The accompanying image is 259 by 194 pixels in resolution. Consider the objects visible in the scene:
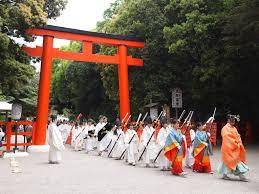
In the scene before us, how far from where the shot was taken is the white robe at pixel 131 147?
14344 mm

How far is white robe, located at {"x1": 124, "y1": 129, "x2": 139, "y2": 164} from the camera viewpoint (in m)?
14.3

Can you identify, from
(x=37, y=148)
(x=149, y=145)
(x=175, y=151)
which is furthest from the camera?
(x=37, y=148)

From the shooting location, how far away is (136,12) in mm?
24703

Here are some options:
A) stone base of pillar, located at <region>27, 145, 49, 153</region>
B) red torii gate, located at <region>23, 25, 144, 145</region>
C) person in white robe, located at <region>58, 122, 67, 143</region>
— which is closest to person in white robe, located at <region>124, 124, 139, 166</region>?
stone base of pillar, located at <region>27, 145, 49, 153</region>

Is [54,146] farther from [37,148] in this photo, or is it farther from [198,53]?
[198,53]

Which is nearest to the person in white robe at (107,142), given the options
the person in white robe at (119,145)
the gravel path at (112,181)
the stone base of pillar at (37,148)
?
the person in white robe at (119,145)

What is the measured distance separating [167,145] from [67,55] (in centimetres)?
1221

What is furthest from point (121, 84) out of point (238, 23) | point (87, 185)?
point (87, 185)

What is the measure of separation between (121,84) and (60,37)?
4.66 m

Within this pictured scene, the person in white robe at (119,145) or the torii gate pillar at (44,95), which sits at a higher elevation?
the torii gate pillar at (44,95)

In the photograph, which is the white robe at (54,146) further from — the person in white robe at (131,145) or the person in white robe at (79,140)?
the person in white robe at (79,140)

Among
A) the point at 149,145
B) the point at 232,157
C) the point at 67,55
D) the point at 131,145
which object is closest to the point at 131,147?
the point at 131,145

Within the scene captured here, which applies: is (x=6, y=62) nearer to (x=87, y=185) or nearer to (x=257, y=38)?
(x=87, y=185)

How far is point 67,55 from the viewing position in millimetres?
22125
